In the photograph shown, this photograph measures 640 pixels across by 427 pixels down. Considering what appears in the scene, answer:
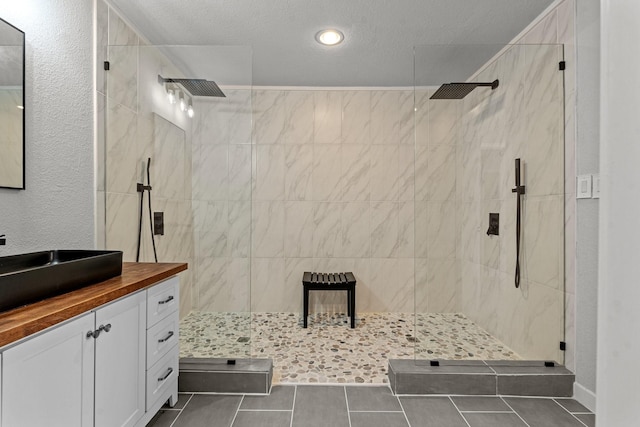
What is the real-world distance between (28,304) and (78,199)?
1.03m

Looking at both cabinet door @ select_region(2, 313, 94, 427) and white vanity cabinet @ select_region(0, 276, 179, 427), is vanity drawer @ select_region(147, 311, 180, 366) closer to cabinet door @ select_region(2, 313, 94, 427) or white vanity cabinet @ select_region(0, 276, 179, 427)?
white vanity cabinet @ select_region(0, 276, 179, 427)

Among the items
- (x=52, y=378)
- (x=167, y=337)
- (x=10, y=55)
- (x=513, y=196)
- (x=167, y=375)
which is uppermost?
(x=10, y=55)

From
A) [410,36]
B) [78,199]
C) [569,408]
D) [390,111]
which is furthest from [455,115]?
[78,199]

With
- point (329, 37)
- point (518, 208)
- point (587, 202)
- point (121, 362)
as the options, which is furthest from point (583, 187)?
point (121, 362)

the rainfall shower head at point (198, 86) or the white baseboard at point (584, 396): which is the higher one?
the rainfall shower head at point (198, 86)

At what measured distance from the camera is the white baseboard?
190cm

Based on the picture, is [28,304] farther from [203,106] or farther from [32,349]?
[203,106]

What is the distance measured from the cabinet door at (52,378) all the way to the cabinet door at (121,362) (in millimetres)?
57

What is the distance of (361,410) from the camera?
75.5 inches

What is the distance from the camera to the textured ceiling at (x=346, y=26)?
2203mm

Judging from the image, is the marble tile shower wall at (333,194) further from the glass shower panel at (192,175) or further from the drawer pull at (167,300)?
the drawer pull at (167,300)

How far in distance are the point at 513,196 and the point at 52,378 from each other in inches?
→ 103

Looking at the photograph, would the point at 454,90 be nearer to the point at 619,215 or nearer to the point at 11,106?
the point at 619,215

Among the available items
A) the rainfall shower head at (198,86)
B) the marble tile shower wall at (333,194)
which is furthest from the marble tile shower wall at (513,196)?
the rainfall shower head at (198,86)
